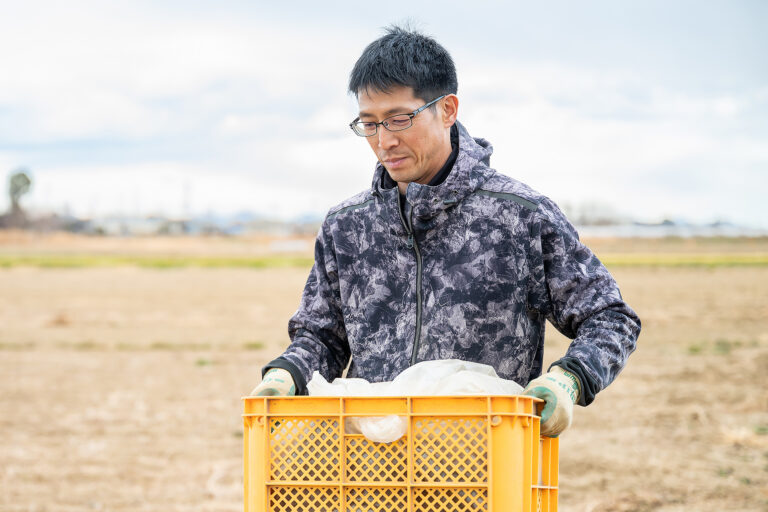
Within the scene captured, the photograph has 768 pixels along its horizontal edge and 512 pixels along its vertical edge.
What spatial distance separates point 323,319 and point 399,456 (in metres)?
0.83

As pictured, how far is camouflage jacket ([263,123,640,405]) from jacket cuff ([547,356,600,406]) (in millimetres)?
145

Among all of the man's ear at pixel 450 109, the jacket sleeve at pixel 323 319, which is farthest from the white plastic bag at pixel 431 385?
the man's ear at pixel 450 109

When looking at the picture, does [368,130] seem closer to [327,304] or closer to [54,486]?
[327,304]

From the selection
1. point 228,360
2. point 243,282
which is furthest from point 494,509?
point 243,282

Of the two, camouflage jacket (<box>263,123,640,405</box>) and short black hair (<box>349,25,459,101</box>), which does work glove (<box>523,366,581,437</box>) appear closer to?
camouflage jacket (<box>263,123,640,405</box>)

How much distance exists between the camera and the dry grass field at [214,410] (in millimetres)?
5660

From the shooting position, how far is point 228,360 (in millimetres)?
11602

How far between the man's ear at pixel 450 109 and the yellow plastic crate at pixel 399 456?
36.5 inches

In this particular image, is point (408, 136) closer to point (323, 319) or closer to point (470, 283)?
point (470, 283)

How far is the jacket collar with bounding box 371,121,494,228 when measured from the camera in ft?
8.09

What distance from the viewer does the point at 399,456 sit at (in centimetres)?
193

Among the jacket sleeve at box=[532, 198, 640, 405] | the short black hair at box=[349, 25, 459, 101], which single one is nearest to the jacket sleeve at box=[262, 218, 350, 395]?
the short black hair at box=[349, 25, 459, 101]

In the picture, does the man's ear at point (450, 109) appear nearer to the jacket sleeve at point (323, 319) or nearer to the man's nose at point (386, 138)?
the man's nose at point (386, 138)

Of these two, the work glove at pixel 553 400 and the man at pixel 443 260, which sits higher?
the man at pixel 443 260
